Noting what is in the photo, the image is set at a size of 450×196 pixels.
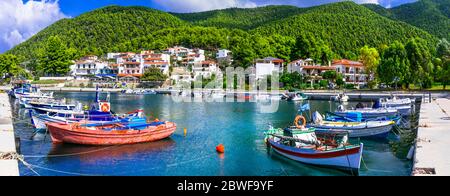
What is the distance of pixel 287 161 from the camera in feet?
58.5

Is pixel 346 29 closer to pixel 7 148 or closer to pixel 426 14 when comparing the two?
pixel 426 14

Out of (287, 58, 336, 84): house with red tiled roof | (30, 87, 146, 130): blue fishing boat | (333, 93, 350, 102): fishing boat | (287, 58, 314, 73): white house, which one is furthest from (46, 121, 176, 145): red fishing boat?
(287, 58, 314, 73): white house

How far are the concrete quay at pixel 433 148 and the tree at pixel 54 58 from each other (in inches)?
3019

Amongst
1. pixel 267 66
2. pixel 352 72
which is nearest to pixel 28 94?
pixel 267 66

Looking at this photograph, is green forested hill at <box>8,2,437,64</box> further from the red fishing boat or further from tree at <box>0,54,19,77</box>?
the red fishing boat

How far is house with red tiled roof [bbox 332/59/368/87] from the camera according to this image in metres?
69.2

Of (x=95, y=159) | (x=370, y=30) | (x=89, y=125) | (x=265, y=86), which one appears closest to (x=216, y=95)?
(x=265, y=86)

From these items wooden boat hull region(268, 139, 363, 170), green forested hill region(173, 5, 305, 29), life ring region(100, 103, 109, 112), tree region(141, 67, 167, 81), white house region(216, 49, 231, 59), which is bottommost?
wooden boat hull region(268, 139, 363, 170)

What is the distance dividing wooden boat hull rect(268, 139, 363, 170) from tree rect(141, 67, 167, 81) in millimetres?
64903

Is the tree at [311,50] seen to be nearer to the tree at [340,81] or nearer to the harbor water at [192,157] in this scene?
the tree at [340,81]

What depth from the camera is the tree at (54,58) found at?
84506 millimetres
